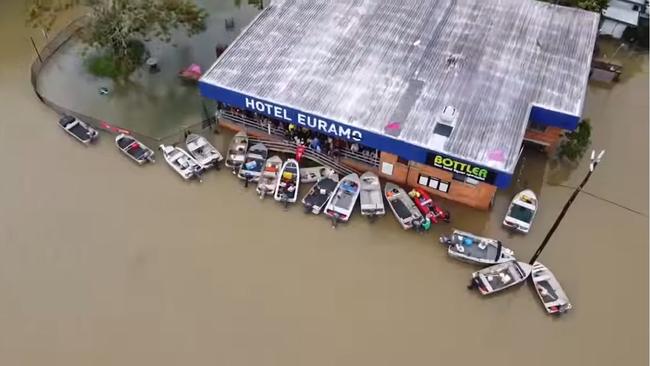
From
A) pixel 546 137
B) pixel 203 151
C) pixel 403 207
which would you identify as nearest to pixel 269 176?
pixel 203 151

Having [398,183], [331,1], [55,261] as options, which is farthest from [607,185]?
[55,261]

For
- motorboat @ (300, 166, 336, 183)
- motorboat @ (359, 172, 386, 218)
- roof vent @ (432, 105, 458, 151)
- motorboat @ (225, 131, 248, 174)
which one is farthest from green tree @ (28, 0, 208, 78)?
roof vent @ (432, 105, 458, 151)

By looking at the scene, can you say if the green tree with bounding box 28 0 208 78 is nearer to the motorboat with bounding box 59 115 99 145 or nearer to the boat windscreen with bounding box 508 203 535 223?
the motorboat with bounding box 59 115 99 145

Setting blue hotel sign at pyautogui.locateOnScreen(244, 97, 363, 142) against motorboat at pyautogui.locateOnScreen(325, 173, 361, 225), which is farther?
blue hotel sign at pyautogui.locateOnScreen(244, 97, 363, 142)

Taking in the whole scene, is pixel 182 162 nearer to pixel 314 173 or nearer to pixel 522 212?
pixel 314 173

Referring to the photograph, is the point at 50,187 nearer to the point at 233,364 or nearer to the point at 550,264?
the point at 233,364

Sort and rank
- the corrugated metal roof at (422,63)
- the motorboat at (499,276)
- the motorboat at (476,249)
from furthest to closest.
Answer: the corrugated metal roof at (422,63), the motorboat at (476,249), the motorboat at (499,276)

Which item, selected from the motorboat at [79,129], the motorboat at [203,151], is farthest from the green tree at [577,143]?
the motorboat at [79,129]

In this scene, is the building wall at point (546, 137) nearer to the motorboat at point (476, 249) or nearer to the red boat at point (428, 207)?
the red boat at point (428, 207)
